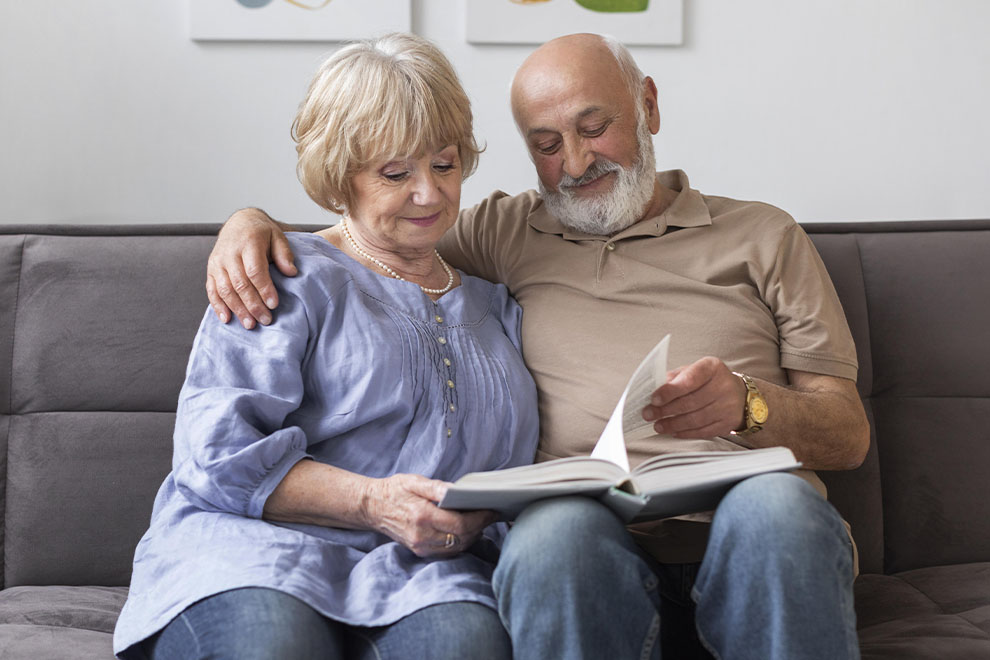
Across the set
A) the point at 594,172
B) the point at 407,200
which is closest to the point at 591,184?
the point at 594,172

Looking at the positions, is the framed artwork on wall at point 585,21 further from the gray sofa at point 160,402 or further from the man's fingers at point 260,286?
the man's fingers at point 260,286

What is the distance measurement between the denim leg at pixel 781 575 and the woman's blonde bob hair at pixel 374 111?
689 millimetres

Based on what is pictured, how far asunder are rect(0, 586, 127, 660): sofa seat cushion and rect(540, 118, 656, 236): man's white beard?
1.00 m

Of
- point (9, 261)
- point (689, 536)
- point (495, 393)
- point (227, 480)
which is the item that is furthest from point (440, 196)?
point (9, 261)

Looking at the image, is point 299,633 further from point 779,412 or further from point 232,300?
point 779,412

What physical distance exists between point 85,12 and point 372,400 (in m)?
1.37

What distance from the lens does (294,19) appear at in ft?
7.06

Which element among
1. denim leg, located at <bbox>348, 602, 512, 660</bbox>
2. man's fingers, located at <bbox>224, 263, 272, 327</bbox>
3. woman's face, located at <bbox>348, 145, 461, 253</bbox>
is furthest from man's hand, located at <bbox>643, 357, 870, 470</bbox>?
man's fingers, located at <bbox>224, 263, 272, 327</bbox>

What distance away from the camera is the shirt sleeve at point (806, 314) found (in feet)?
4.99

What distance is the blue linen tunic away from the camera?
3.80ft

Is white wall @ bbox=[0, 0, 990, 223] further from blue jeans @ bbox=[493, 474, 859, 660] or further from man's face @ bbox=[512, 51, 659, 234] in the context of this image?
blue jeans @ bbox=[493, 474, 859, 660]

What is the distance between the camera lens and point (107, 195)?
2.19 metres

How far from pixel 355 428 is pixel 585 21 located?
1.28m

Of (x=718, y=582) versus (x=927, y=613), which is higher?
(x=718, y=582)
